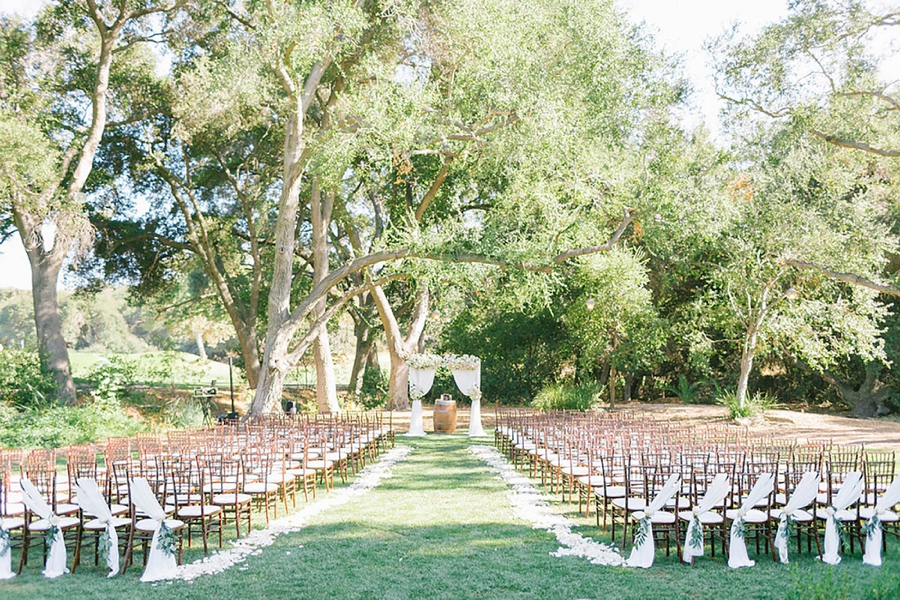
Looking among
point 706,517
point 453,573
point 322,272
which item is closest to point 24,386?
point 322,272

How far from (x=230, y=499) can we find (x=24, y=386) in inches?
570

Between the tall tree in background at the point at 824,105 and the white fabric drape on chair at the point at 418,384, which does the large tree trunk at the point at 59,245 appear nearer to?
the white fabric drape on chair at the point at 418,384

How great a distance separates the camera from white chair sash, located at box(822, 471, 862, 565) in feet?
23.0

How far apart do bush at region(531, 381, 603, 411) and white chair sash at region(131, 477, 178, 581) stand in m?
15.3

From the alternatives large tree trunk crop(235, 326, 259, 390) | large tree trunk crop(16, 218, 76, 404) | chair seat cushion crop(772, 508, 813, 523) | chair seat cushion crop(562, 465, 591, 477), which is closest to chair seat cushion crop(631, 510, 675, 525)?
chair seat cushion crop(772, 508, 813, 523)

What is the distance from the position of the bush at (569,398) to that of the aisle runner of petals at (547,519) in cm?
814

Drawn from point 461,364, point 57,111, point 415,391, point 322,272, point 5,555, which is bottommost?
point 5,555

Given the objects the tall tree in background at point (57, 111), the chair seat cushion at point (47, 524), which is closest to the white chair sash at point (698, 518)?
the chair seat cushion at point (47, 524)

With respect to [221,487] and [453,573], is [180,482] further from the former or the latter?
[453,573]

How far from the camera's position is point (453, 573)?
6637 millimetres

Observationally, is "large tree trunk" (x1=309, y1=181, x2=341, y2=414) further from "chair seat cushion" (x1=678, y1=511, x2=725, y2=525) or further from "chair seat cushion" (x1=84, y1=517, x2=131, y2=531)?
"chair seat cushion" (x1=678, y1=511, x2=725, y2=525)

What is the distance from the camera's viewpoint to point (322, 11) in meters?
15.8

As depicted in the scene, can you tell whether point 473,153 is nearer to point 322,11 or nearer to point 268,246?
point 322,11

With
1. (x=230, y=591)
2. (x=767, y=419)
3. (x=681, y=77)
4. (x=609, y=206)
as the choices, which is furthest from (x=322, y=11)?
(x=767, y=419)
